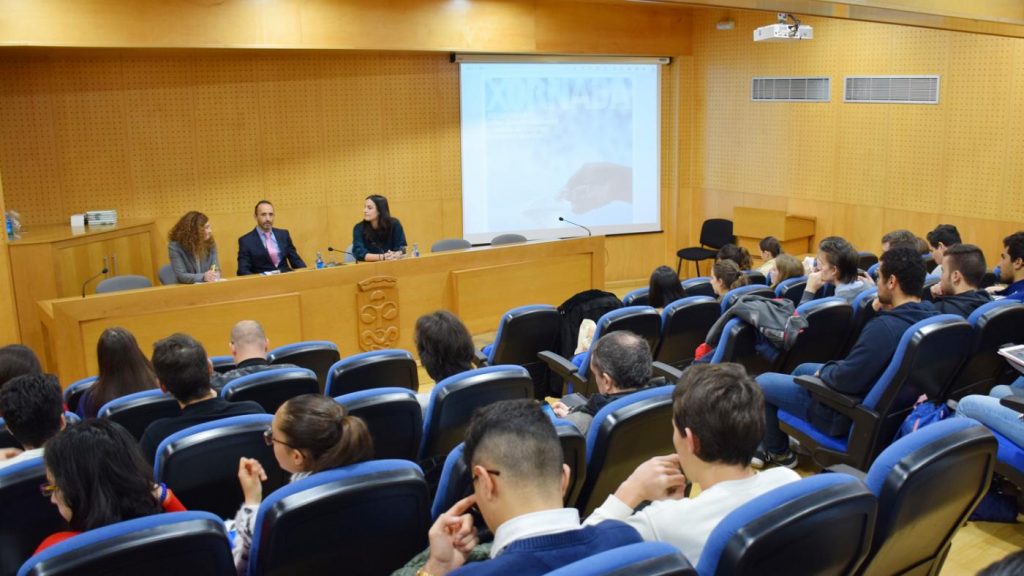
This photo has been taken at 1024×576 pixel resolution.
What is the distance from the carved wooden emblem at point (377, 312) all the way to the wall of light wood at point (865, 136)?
5093 mm

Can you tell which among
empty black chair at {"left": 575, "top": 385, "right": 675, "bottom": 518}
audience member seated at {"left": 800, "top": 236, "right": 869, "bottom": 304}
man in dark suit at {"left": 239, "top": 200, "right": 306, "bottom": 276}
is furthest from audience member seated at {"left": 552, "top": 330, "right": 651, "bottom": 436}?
man in dark suit at {"left": 239, "top": 200, "right": 306, "bottom": 276}

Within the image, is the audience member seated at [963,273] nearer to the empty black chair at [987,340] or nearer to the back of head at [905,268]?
the empty black chair at [987,340]

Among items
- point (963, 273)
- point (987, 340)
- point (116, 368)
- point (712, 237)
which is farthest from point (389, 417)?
point (712, 237)

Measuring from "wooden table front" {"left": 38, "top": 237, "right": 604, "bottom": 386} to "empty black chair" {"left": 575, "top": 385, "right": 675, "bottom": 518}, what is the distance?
12.6ft

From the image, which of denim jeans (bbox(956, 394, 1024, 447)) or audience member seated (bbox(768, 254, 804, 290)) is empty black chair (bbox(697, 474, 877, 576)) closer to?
denim jeans (bbox(956, 394, 1024, 447))

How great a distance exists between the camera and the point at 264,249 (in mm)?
6926

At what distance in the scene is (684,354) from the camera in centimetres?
518

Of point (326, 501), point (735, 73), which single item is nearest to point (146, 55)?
point (735, 73)

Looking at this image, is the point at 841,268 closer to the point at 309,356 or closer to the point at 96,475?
the point at 309,356

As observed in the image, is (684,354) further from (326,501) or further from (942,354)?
(326,501)

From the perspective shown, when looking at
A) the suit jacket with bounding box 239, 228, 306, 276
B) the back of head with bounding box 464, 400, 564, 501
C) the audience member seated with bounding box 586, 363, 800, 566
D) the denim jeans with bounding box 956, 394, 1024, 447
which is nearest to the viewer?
the back of head with bounding box 464, 400, 564, 501

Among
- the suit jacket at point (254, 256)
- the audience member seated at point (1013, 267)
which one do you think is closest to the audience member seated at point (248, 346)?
the suit jacket at point (254, 256)

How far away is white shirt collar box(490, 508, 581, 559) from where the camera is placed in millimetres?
1850

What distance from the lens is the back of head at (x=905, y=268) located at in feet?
13.2
